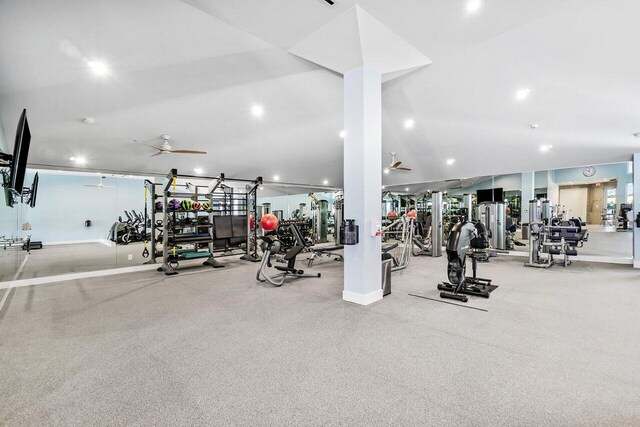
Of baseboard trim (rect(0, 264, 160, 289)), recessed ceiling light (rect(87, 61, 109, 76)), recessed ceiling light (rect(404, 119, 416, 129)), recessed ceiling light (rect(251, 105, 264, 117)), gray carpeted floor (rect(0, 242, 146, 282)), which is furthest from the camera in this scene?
recessed ceiling light (rect(404, 119, 416, 129))

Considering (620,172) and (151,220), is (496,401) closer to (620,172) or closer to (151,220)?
(151,220)

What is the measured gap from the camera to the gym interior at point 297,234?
2.00 m

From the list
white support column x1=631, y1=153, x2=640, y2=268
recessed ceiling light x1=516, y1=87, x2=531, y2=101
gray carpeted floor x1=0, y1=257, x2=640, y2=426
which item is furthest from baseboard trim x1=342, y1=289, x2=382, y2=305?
white support column x1=631, y1=153, x2=640, y2=268

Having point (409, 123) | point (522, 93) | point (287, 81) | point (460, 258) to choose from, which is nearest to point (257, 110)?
point (287, 81)

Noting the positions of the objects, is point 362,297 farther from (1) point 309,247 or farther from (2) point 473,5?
(2) point 473,5

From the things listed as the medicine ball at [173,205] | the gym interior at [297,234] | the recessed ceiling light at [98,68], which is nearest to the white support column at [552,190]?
the gym interior at [297,234]

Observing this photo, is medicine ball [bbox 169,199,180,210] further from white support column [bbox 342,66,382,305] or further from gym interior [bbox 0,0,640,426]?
white support column [bbox 342,66,382,305]

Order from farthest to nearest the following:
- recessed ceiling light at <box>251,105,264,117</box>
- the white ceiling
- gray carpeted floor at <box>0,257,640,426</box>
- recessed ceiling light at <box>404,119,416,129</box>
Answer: recessed ceiling light at <box>404,119,416,129</box> → recessed ceiling light at <box>251,105,264,117</box> → the white ceiling → gray carpeted floor at <box>0,257,640,426</box>

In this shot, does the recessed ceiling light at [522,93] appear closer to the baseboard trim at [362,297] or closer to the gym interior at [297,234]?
the gym interior at [297,234]

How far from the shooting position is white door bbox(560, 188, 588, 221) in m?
7.75

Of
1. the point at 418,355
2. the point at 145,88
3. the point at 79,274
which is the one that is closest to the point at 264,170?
the point at 145,88

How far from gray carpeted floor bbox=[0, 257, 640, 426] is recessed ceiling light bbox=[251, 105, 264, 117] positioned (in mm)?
3720

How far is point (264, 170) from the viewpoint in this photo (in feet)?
29.3

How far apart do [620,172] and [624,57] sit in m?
4.51
